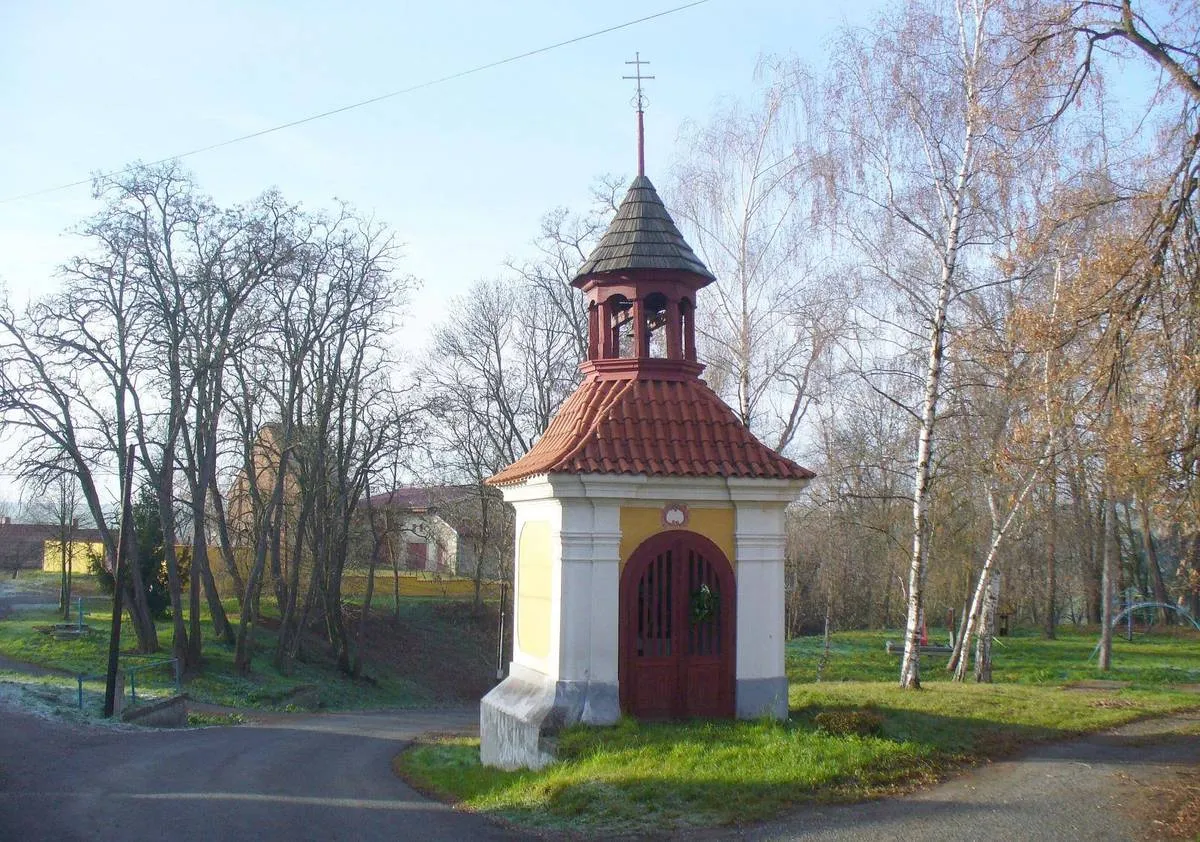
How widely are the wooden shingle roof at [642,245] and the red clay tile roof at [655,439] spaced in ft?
4.94

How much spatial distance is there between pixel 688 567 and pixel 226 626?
73.6 feet

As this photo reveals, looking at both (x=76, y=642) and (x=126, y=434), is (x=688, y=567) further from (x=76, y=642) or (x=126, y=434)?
(x=76, y=642)

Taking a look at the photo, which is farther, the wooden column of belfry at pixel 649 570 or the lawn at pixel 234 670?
the lawn at pixel 234 670

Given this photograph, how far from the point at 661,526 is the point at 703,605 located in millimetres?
1030

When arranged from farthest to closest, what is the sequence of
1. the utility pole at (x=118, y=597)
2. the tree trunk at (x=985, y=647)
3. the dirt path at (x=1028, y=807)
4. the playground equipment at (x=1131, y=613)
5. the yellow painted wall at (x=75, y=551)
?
the yellow painted wall at (x=75, y=551), the playground equipment at (x=1131, y=613), the tree trunk at (x=985, y=647), the utility pole at (x=118, y=597), the dirt path at (x=1028, y=807)

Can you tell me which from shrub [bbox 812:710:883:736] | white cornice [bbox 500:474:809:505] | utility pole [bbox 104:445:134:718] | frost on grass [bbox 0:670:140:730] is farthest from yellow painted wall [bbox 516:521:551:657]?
utility pole [bbox 104:445:134:718]

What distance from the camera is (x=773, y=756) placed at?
9.66m

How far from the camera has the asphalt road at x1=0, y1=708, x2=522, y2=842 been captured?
9055 millimetres

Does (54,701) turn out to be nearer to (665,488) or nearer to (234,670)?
(234,670)

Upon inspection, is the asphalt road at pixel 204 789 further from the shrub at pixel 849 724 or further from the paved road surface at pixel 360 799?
the shrub at pixel 849 724

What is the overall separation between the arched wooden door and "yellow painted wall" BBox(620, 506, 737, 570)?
0.07 m

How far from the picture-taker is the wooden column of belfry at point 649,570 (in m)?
11.2

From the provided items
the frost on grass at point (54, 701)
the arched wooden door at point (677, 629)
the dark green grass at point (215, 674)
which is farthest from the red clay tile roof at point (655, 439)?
the dark green grass at point (215, 674)

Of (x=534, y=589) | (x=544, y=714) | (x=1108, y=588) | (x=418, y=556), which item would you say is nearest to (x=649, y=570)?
(x=534, y=589)
